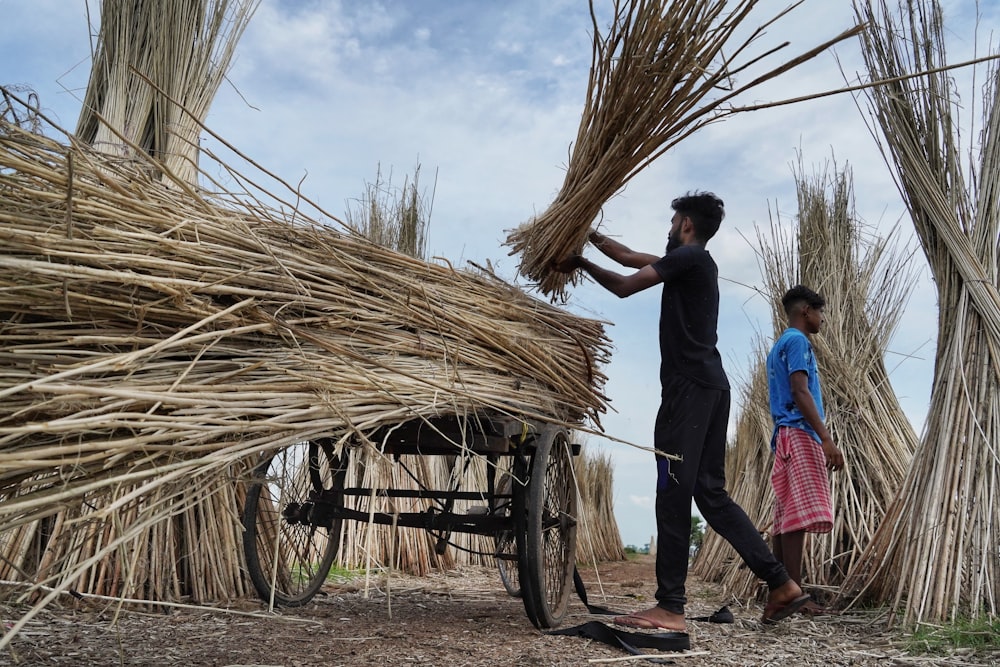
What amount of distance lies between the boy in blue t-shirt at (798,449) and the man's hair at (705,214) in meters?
0.82

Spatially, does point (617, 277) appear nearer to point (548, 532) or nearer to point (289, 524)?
point (548, 532)

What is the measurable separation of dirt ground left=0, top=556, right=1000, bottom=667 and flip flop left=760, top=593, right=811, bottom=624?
0.05 meters

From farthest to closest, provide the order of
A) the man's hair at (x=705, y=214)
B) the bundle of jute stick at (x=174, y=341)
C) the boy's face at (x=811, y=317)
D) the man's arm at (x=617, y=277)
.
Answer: the boy's face at (x=811, y=317) < the man's hair at (x=705, y=214) < the man's arm at (x=617, y=277) < the bundle of jute stick at (x=174, y=341)

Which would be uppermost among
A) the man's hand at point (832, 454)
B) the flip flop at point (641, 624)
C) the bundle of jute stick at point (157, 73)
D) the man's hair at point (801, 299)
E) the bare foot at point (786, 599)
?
the bundle of jute stick at point (157, 73)

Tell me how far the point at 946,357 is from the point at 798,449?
2.43 ft

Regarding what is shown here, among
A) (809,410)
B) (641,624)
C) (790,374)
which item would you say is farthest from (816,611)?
(641,624)

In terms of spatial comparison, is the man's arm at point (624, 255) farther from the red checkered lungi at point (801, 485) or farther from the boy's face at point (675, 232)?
the red checkered lungi at point (801, 485)

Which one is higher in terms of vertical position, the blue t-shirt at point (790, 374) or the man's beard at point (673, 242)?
the man's beard at point (673, 242)

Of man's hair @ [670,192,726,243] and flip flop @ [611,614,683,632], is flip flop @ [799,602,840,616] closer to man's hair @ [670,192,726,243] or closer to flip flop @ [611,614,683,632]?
flip flop @ [611,614,683,632]

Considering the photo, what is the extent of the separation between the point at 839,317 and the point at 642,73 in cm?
253

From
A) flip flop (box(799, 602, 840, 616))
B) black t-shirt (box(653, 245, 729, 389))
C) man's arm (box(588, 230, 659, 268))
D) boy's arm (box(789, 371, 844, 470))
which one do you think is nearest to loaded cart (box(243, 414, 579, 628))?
black t-shirt (box(653, 245, 729, 389))

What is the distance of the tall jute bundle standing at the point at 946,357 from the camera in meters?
3.15

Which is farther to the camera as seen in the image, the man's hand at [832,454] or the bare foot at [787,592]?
the man's hand at [832,454]

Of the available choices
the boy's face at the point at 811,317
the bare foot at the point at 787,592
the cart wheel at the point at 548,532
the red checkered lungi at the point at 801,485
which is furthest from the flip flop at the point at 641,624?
the boy's face at the point at 811,317
